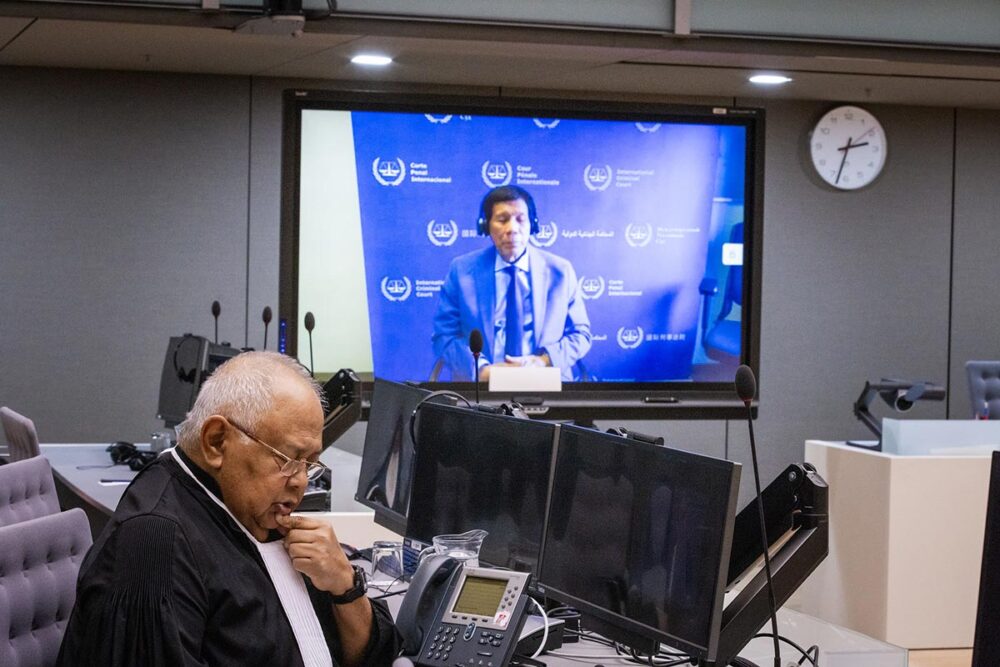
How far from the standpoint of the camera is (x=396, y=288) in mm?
6199

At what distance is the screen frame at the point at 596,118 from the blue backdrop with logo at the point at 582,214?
0.06 meters

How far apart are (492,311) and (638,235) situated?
2.96ft

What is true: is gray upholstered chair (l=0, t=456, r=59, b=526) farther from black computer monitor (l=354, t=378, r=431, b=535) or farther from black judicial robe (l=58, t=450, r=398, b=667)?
black judicial robe (l=58, t=450, r=398, b=667)

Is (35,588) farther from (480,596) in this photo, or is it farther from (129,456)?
(129,456)

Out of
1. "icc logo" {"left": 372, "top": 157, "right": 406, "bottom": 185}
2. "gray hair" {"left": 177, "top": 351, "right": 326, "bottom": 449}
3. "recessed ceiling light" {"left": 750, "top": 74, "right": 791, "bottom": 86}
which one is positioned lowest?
"gray hair" {"left": 177, "top": 351, "right": 326, "bottom": 449}

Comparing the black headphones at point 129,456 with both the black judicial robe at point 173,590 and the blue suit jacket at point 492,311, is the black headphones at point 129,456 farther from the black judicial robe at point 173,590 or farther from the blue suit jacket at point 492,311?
the black judicial robe at point 173,590

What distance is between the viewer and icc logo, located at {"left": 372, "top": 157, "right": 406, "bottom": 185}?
6160mm

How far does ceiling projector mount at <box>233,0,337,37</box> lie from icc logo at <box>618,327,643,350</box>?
2.42 metres

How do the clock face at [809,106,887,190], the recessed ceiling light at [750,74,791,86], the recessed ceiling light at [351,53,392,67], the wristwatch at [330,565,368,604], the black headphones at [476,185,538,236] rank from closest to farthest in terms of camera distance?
the wristwatch at [330,565,368,604], the recessed ceiling light at [351,53,392,67], the recessed ceiling light at [750,74,791,86], the black headphones at [476,185,538,236], the clock face at [809,106,887,190]

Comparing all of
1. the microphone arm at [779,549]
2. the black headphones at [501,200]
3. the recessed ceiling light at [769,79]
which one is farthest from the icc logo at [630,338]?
the microphone arm at [779,549]

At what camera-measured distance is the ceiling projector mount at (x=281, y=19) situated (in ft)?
14.9

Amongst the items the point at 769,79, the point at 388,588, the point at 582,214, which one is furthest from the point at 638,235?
the point at 388,588

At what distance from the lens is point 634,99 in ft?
21.4

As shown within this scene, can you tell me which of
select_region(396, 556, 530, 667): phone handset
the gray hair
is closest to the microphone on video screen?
select_region(396, 556, 530, 667): phone handset
